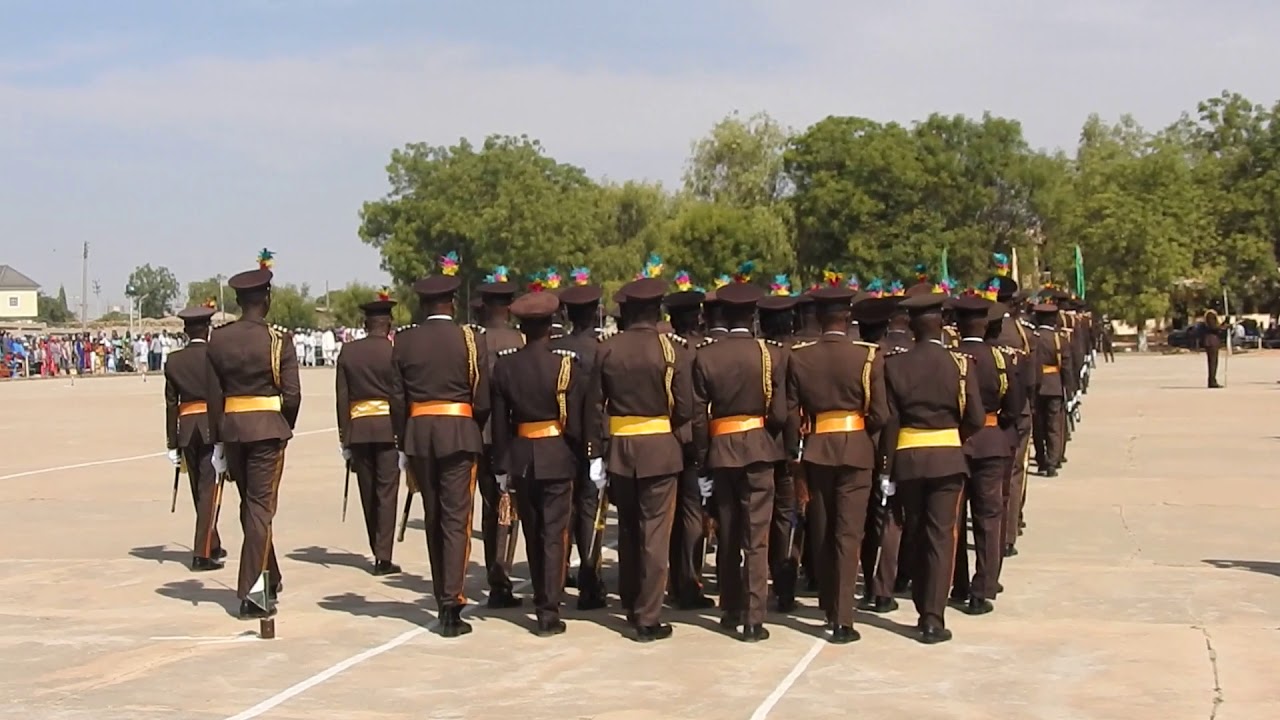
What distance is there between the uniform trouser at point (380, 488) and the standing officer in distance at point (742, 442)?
338 cm

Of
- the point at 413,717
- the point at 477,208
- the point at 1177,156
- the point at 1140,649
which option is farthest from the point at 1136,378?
the point at 477,208

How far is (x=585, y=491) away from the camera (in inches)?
406

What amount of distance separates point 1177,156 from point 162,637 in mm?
63131

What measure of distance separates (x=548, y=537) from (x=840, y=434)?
189cm

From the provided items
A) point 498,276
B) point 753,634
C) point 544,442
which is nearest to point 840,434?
point 753,634

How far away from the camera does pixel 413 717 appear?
7.59 meters

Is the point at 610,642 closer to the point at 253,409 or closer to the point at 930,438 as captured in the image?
the point at 930,438

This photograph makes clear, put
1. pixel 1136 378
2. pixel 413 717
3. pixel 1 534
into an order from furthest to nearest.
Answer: pixel 1136 378 → pixel 1 534 → pixel 413 717

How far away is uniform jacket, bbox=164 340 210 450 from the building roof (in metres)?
137

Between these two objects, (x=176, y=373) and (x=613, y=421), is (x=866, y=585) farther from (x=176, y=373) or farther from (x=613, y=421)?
(x=176, y=373)

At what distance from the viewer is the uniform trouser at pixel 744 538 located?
9.26m

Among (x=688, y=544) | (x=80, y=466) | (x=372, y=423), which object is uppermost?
(x=372, y=423)

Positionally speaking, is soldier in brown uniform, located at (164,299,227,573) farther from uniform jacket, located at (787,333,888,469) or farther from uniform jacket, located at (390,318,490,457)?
uniform jacket, located at (787,333,888,469)

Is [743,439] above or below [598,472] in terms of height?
above
